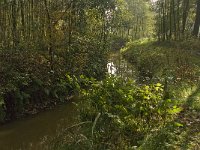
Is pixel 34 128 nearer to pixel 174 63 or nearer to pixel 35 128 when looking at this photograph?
pixel 35 128

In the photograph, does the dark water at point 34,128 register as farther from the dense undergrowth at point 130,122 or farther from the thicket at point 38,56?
the dense undergrowth at point 130,122

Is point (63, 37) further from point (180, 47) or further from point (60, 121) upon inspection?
point (180, 47)

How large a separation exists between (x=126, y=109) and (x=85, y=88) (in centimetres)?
698

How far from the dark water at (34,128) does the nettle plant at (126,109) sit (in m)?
2.10

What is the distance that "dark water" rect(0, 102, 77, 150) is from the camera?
31.4ft

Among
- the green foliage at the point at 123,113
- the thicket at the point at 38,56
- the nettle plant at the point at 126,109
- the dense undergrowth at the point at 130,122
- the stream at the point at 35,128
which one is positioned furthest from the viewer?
the thicket at the point at 38,56

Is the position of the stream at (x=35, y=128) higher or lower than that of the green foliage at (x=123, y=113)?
lower

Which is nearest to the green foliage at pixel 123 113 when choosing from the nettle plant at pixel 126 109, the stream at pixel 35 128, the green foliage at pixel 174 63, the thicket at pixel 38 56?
the nettle plant at pixel 126 109

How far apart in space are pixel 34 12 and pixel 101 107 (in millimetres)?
9025

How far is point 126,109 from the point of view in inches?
322

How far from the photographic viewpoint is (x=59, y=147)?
24.2 feet

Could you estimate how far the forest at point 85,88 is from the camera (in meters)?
7.49

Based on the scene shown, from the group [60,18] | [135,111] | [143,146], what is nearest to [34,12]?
[60,18]

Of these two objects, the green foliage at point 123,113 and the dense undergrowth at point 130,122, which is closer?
the dense undergrowth at point 130,122
